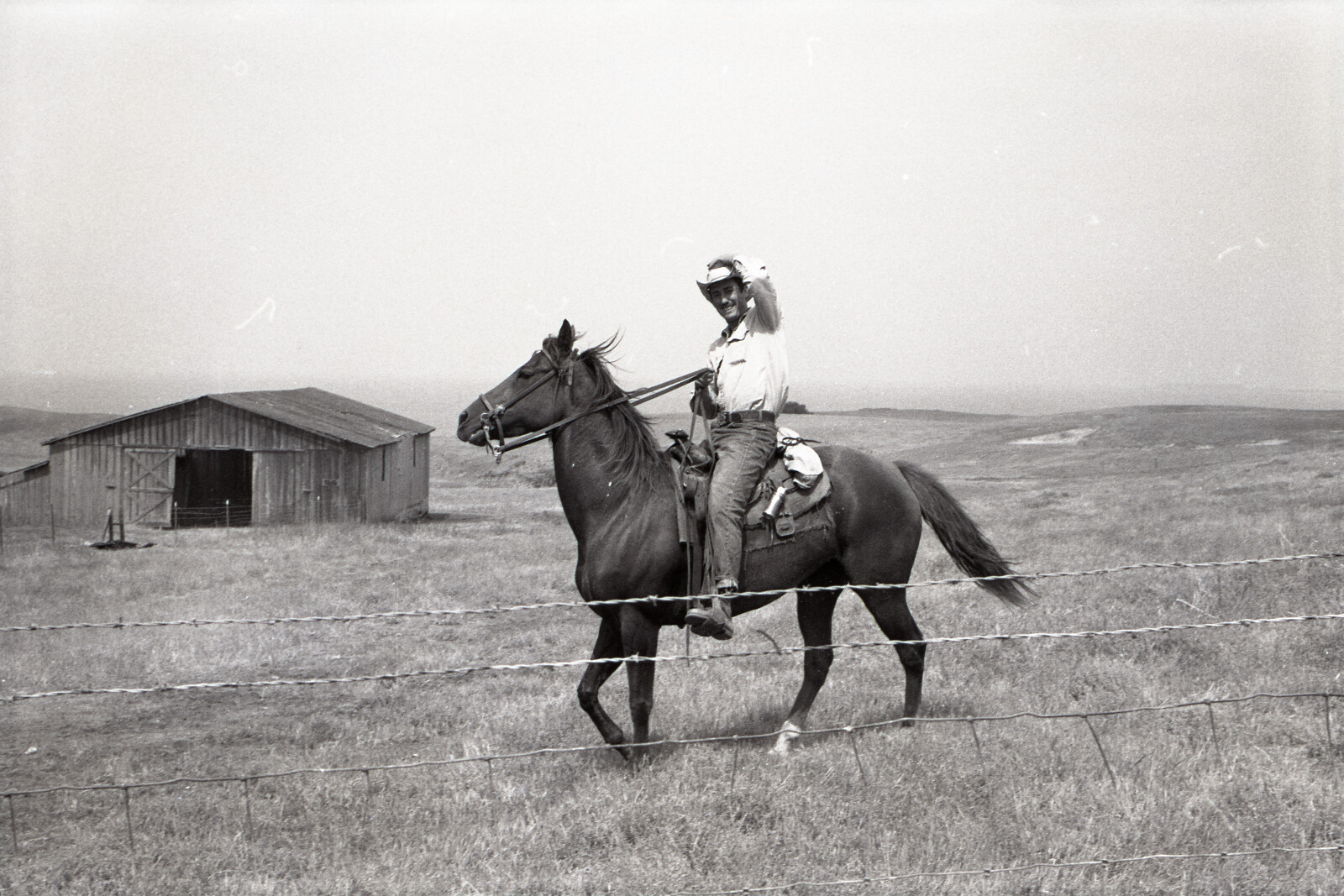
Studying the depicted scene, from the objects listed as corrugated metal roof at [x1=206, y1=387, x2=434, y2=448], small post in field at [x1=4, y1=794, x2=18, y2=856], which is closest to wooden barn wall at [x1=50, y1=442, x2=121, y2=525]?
corrugated metal roof at [x1=206, y1=387, x2=434, y2=448]

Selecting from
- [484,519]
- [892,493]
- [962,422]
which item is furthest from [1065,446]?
[892,493]

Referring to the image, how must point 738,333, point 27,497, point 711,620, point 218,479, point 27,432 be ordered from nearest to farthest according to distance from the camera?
point 711,620 < point 738,333 < point 27,497 < point 27,432 < point 218,479

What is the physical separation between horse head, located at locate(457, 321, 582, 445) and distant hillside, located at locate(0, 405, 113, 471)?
75.9 ft

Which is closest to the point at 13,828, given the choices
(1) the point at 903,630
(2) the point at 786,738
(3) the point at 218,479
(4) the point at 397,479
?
(2) the point at 786,738

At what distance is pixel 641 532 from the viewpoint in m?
6.12

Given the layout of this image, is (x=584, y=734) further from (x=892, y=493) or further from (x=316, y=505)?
(x=316, y=505)

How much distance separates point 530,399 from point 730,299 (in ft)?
4.69

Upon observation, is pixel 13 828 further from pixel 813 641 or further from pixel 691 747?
pixel 813 641

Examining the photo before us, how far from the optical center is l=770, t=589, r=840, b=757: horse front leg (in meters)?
6.23

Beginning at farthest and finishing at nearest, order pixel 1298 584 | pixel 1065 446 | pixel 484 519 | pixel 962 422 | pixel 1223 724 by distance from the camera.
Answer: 1. pixel 962 422
2. pixel 1065 446
3. pixel 484 519
4. pixel 1298 584
5. pixel 1223 724

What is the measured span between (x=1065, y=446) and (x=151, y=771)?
29.4 m

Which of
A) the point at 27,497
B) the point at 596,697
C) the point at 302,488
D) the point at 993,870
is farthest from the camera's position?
the point at 27,497

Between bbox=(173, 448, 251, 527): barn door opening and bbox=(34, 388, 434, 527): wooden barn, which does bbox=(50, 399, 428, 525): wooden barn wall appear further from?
bbox=(173, 448, 251, 527): barn door opening

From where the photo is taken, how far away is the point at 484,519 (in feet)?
89.8
